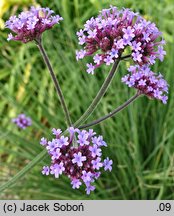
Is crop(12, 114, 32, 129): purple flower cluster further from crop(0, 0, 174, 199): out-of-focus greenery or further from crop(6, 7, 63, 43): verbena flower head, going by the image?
crop(6, 7, 63, 43): verbena flower head

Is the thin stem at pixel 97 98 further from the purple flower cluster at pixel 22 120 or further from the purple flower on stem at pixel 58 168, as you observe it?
the purple flower cluster at pixel 22 120

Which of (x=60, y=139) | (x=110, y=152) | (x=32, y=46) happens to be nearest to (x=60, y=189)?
(x=110, y=152)

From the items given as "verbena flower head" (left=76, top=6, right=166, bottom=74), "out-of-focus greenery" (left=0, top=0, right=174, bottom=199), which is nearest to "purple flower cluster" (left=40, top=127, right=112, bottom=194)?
"verbena flower head" (left=76, top=6, right=166, bottom=74)

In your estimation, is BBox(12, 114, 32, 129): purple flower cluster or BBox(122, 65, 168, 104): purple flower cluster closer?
BBox(122, 65, 168, 104): purple flower cluster

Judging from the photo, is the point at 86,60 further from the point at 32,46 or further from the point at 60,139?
the point at 60,139

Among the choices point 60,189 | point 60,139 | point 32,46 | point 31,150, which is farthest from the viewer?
point 32,46

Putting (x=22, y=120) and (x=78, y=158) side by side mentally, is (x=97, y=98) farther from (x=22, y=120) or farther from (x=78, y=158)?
(x=22, y=120)

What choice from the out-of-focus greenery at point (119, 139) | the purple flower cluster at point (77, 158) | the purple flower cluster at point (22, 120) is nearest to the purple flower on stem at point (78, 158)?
the purple flower cluster at point (77, 158)

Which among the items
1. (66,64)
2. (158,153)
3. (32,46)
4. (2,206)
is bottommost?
(2,206)

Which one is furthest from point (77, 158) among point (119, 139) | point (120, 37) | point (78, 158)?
point (119, 139)
